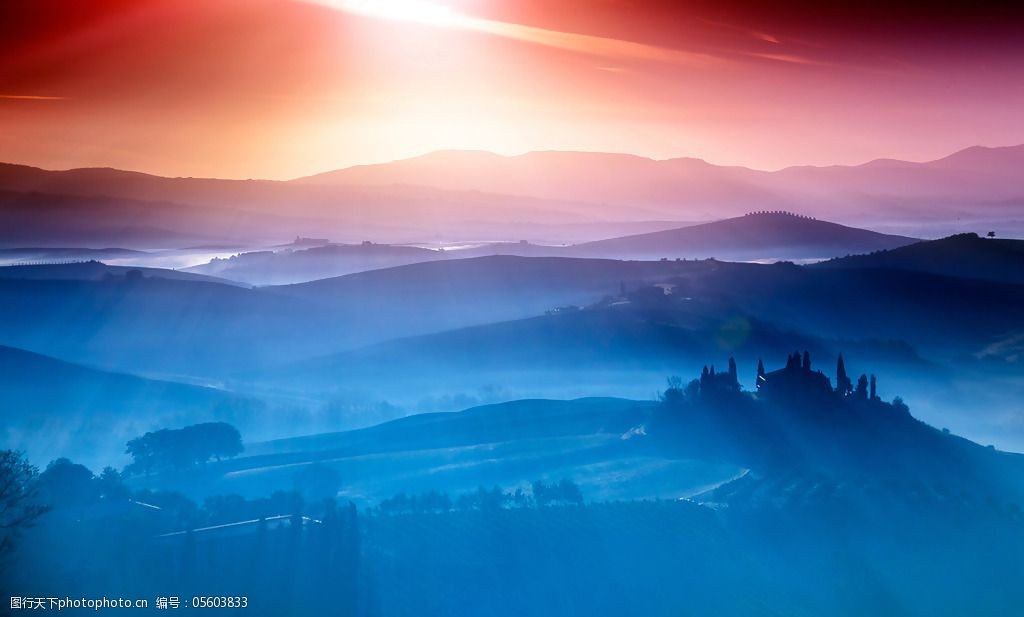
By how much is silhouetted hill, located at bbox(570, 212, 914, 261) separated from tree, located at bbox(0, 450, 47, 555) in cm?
1877

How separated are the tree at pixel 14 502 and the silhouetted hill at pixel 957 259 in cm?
2006

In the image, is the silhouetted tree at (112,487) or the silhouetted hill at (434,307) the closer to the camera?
the silhouetted tree at (112,487)

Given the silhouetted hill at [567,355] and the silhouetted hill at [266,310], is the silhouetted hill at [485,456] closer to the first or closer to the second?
the silhouetted hill at [567,355]

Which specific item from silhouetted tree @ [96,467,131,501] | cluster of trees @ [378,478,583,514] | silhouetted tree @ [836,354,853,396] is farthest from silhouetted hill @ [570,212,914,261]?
silhouetted tree @ [96,467,131,501]

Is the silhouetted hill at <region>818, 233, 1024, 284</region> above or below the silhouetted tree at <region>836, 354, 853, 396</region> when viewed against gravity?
above

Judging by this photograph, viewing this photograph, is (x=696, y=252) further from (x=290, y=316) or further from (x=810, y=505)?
(x=810, y=505)

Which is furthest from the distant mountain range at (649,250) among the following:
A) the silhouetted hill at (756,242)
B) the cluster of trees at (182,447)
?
the cluster of trees at (182,447)

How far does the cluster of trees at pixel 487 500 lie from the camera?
14.3 m

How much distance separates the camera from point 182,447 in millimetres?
16250

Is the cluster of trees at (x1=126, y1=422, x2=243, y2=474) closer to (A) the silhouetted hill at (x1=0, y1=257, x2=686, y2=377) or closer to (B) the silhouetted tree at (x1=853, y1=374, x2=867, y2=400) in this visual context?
(A) the silhouetted hill at (x1=0, y1=257, x2=686, y2=377)

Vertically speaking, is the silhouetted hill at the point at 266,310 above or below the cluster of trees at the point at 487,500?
above

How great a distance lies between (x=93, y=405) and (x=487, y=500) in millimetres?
9445

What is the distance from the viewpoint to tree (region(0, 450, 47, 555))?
1119 cm

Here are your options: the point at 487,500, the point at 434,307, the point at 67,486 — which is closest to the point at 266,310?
the point at 434,307
